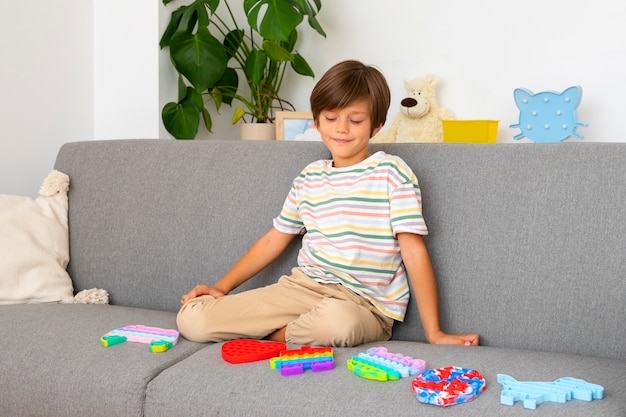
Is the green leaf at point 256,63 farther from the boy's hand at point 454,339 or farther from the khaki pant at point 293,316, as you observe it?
the boy's hand at point 454,339

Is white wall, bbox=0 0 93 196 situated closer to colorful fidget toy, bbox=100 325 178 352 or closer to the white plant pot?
the white plant pot

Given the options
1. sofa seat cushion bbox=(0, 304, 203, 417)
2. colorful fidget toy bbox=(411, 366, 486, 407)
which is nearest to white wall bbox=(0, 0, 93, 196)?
sofa seat cushion bbox=(0, 304, 203, 417)

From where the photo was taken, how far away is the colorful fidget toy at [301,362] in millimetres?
1521

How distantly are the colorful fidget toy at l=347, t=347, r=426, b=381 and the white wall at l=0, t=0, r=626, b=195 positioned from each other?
1.73 metres

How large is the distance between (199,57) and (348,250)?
58.2 inches

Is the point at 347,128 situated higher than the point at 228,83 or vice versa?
the point at 228,83

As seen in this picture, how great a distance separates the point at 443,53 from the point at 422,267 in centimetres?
162

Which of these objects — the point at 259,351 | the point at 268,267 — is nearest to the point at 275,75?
the point at 268,267

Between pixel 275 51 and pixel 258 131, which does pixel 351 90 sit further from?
pixel 258 131

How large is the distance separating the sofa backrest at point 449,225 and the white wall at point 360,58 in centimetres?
59

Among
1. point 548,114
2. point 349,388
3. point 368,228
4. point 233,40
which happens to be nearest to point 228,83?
point 233,40

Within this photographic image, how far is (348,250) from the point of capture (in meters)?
1.90

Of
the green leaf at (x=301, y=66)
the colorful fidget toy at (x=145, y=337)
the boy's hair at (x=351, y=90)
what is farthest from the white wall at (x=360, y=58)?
the boy's hair at (x=351, y=90)

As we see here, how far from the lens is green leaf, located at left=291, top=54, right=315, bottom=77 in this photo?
3316 millimetres
